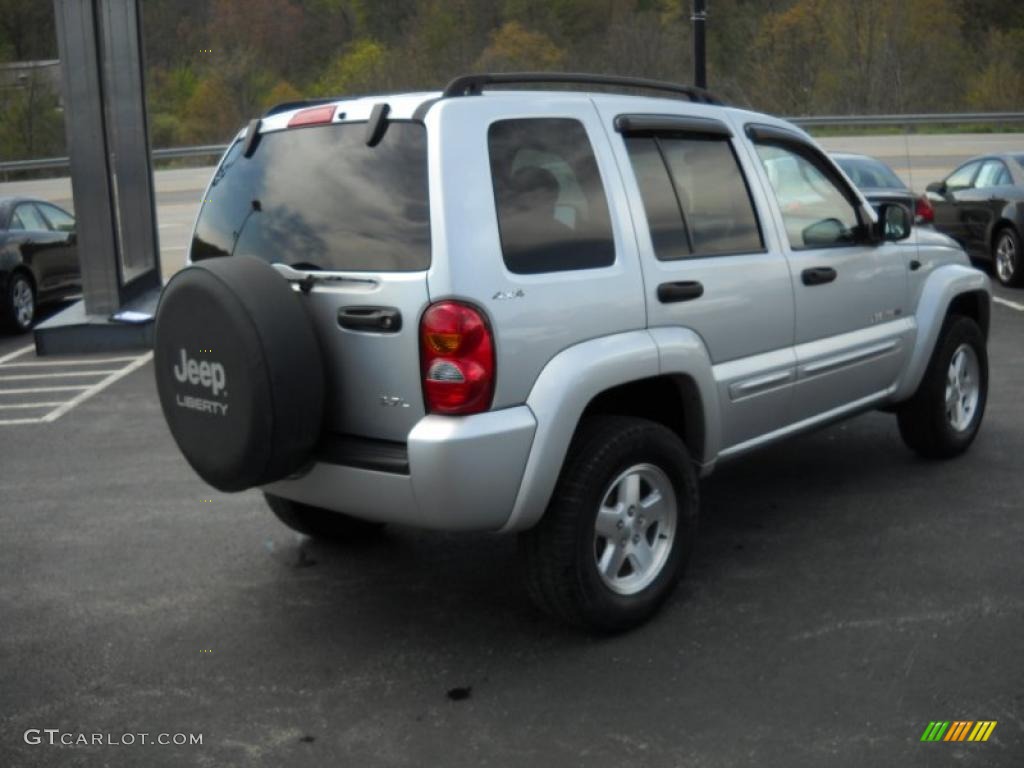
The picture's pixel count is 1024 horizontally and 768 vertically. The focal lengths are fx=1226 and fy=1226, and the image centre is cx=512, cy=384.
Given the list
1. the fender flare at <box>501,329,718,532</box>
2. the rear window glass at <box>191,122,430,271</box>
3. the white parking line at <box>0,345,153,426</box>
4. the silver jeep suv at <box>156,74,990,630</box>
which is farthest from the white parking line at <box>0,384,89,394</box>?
the fender flare at <box>501,329,718,532</box>

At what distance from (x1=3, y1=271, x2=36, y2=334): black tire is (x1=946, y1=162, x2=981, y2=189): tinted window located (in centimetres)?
1088

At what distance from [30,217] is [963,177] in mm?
11073

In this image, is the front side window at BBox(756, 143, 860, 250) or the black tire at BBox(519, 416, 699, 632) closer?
the black tire at BBox(519, 416, 699, 632)

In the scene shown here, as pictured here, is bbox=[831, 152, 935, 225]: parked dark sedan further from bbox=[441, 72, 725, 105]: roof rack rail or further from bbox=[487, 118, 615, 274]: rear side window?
bbox=[487, 118, 615, 274]: rear side window

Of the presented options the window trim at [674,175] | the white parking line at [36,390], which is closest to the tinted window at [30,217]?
the white parking line at [36,390]

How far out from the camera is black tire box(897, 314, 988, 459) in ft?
20.9

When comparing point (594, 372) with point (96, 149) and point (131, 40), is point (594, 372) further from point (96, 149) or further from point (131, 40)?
point (131, 40)

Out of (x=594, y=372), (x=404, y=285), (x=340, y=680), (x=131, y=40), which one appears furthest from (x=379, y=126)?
(x=131, y=40)

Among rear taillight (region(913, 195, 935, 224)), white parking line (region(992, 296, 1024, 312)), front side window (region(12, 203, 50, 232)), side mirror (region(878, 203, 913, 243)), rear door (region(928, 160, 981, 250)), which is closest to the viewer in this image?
side mirror (region(878, 203, 913, 243))

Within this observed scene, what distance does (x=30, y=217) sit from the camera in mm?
13992

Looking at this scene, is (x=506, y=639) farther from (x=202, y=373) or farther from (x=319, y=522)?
(x=202, y=373)

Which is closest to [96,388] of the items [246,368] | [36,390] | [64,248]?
[36,390]

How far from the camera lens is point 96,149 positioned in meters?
11.9

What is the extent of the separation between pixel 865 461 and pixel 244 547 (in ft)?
11.0
